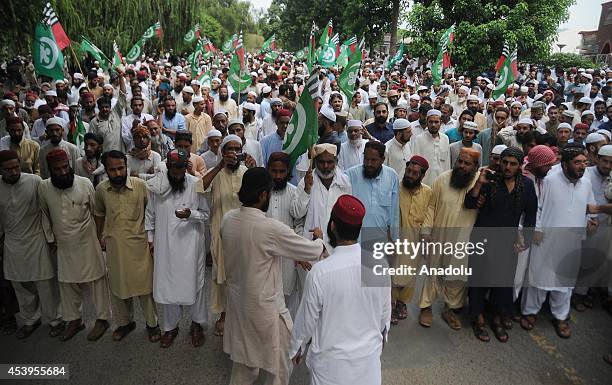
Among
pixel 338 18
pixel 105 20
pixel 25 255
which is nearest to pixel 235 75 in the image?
pixel 25 255

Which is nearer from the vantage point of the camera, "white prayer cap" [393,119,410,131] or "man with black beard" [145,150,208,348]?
"man with black beard" [145,150,208,348]

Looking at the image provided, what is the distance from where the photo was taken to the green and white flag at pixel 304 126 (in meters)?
3.22

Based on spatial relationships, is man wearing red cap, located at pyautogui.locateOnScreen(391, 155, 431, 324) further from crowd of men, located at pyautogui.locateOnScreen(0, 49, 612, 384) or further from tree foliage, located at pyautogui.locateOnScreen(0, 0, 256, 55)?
tree foliage, located at pyautogui.locateOnScreen(0, 0, 256, 55)

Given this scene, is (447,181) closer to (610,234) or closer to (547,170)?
(547,170)

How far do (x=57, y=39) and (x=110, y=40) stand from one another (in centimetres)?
976

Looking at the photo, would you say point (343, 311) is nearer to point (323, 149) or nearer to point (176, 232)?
point (323, 149)

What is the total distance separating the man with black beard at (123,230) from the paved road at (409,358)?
0.45 metres

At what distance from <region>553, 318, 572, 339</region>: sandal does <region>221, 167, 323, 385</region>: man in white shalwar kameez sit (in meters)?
2.58

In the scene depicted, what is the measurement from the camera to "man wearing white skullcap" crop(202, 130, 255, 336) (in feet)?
11.5

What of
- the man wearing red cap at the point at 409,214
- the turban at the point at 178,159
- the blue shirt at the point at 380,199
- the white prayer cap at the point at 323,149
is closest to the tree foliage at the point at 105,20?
the turban at the point at 178,159

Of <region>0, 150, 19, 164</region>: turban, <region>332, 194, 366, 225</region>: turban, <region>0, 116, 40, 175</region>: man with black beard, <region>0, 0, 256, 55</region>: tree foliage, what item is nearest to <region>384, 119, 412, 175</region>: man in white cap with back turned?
<region>332, 194, 366, 225</region>: turban

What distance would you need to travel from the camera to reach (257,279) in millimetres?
2564

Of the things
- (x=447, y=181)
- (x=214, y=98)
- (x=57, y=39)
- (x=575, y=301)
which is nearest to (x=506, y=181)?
(x=447, y=181)

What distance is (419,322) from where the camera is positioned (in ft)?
13.2
